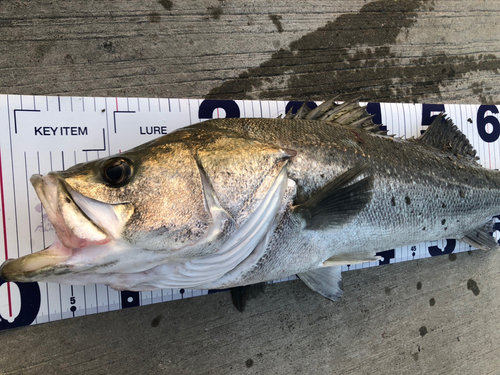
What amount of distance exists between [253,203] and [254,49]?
1.30 meters

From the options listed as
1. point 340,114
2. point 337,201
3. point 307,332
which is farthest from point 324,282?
point 340,114

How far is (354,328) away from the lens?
7.16 ft

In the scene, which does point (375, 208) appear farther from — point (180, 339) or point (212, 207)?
point (180, 339)

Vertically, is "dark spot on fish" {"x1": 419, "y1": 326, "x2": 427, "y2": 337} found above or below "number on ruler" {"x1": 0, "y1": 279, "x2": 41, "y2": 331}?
below

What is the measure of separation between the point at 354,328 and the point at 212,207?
1543 mm

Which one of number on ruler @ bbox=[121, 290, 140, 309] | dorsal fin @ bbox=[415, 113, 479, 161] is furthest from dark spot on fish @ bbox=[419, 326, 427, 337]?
number on ruler @ bbox=[121, 290, 140, 309]

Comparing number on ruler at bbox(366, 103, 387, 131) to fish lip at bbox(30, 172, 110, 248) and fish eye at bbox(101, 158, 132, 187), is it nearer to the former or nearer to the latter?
Result: fish eye at bbox(101, 158, 132, 187)

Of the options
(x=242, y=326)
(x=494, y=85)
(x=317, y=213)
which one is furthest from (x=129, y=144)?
(x=494, y=85)

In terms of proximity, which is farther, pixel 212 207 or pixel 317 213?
pixel 317 213

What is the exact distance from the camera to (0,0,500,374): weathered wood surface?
1.85m

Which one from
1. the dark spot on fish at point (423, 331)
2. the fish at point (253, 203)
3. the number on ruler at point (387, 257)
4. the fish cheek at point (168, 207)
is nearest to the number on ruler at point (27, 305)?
the fish at point (253, 203)

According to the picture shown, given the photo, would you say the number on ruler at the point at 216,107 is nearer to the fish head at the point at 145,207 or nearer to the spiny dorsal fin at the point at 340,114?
the spiny dorsal fin at the point at 340,114

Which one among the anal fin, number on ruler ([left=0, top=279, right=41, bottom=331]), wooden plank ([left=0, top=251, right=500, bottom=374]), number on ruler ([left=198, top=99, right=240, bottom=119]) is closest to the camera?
number on ruler ([left=0, top=279, right=41, bottom=331])

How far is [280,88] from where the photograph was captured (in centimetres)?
218
